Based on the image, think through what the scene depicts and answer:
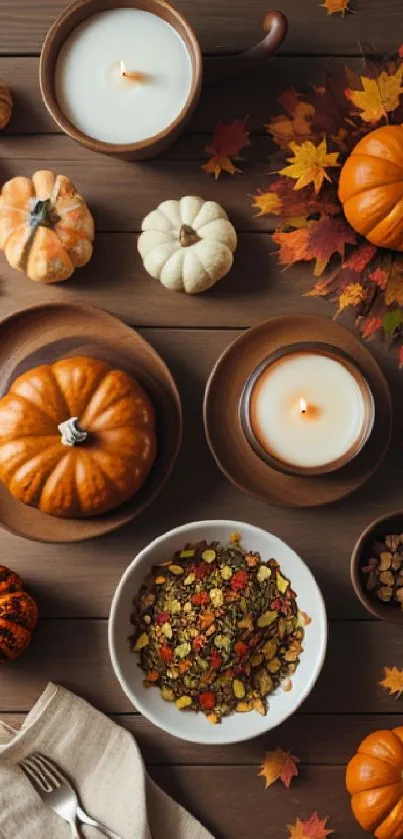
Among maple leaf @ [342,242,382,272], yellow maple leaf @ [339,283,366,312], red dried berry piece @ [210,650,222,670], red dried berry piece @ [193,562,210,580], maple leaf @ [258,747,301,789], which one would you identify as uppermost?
maple leaf @ [342,242,382,272]

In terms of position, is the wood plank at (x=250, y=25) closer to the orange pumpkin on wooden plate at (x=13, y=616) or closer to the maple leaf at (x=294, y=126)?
the maple leaf at (x=294, y=126)

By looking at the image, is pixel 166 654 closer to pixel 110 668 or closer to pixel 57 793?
pixel 110 668

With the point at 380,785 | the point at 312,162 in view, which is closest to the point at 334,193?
the point at 312,162

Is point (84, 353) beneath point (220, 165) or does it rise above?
beneath

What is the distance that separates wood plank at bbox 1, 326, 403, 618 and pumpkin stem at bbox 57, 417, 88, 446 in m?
0.24

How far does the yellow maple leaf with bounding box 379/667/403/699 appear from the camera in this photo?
1.50m

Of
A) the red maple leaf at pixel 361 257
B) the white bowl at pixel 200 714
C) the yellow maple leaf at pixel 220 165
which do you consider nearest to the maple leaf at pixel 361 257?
the red maple leaf at pixel 361 257

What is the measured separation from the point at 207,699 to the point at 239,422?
0.44 metres

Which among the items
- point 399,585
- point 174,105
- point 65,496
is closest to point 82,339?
point 65,496

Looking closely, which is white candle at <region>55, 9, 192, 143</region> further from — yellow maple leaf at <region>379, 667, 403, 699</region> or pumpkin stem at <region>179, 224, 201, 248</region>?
yellow maple leaf at <region>379, 667, 403, 699</region>

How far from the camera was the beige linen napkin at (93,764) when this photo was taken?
4.72 feet

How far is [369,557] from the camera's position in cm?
148

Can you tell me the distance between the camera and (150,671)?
146cm

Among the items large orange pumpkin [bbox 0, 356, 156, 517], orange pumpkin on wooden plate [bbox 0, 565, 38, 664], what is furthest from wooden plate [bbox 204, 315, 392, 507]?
orange pumpkin on wooden plate [bbox 0, 565, 38, 664]
